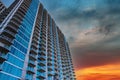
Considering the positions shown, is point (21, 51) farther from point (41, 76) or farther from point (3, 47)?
point (41, 76)

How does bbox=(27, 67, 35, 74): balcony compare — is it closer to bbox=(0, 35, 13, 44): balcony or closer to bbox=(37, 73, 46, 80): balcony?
bbox=(37, 73, 46, 80): balcony

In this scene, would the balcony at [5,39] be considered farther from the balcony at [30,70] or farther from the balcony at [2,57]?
the balcony at [30,70]

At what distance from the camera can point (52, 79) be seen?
2827 inches

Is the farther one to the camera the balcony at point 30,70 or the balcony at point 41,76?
the balcony at point 41,76

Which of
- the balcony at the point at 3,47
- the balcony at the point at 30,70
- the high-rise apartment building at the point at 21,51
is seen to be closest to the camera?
the balcony at the point at 3,47

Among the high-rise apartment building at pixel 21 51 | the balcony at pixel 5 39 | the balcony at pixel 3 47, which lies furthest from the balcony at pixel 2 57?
the balcony at pixel 5 39

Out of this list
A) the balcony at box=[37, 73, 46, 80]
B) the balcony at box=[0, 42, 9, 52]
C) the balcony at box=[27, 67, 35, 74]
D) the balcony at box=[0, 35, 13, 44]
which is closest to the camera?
the balcony at box=[0, 42, 9, 52]

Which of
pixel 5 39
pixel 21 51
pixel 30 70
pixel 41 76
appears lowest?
pixel 41 76

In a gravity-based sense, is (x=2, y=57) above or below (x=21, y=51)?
below

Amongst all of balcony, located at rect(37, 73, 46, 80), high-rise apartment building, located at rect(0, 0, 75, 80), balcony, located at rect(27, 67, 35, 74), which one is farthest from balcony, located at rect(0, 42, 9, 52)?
balcony, located at rect(37, 73, 46, 80)

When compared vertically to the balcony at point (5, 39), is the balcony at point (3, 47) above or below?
below

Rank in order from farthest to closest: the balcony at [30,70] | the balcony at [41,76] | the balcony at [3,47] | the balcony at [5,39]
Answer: the balcony at [41,76] → the balcony at [30,70] → the balcony at [5,39] → the balcony at [3,47]

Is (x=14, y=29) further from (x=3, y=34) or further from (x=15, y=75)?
(x=15, y=75)

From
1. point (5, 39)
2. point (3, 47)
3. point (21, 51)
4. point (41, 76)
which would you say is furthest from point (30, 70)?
point (5, 39)
